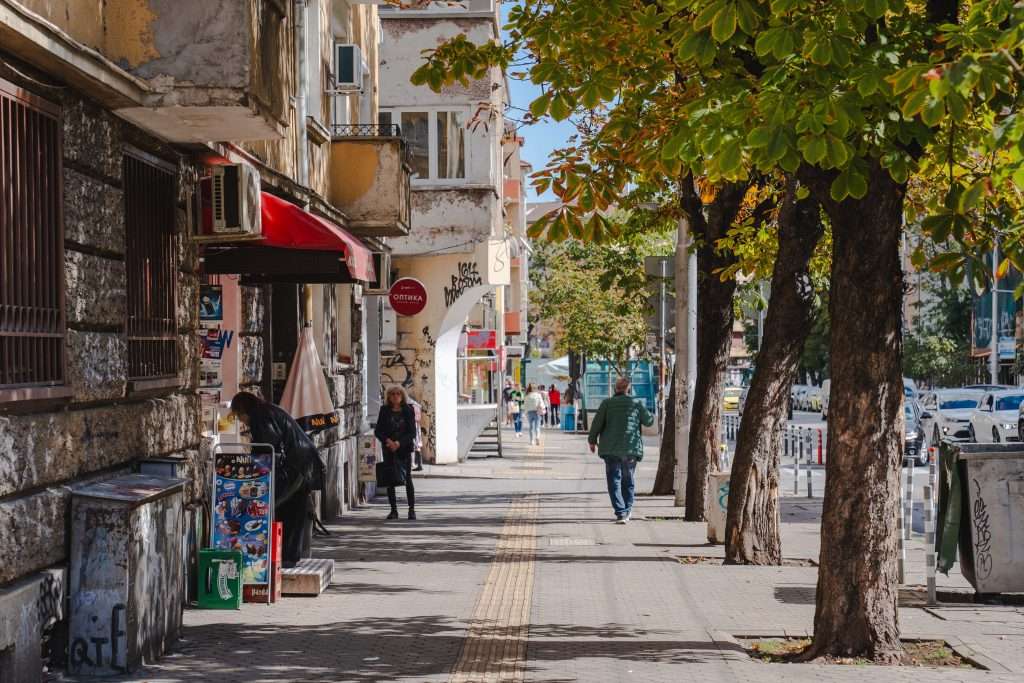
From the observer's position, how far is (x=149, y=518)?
8984 mm

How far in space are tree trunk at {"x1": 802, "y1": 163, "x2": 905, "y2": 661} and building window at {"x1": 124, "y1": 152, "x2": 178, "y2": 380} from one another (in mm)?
4507

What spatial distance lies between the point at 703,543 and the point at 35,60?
10553 millimetres

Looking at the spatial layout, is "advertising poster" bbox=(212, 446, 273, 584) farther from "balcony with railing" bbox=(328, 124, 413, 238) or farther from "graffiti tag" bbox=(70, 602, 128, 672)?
"balcony with railing" bbox=(328, 124, 413, 238)

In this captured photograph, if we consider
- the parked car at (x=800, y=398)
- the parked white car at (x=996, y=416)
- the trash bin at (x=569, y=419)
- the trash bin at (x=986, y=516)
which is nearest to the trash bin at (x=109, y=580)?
the trash bin at (x=986, y=516)

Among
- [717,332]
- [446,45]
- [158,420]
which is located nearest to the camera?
[158,420]

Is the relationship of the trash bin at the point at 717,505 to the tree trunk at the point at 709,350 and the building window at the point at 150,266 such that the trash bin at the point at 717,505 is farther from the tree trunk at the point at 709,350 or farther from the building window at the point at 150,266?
the building window at the point at 150,266

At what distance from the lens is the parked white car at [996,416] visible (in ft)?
120

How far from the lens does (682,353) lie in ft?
72.0

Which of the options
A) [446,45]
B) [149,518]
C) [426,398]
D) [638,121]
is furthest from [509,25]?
[426,398]

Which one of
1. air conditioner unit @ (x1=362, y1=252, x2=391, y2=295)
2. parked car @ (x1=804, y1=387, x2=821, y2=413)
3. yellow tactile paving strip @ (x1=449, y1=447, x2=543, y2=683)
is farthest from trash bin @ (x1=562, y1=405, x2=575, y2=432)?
yellow tactile paving strip @ (x1=449, y1=447, x2=543, y2=683)

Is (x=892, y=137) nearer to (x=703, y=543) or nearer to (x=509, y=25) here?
(x=509, y=25)

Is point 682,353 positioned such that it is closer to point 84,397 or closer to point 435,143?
point 435,143

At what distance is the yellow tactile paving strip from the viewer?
908 cm

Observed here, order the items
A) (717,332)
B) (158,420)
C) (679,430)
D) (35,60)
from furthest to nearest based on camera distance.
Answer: (679,430) < (717,332) < (158,420) < (35,60)
